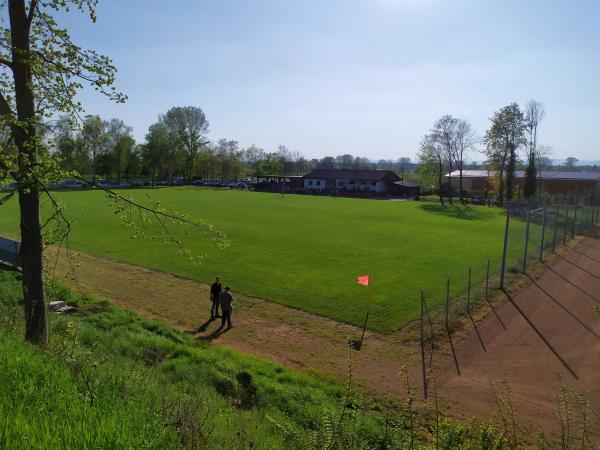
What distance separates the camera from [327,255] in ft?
88.0

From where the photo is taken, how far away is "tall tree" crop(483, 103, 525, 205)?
225ft

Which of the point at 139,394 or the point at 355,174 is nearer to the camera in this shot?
the point at 139,394

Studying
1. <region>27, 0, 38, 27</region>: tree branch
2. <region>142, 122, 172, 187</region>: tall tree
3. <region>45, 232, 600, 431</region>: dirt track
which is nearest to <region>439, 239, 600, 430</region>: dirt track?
<region>45, 232, 600, 431</region>: dirt track

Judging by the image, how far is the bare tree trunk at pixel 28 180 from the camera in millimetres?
6601

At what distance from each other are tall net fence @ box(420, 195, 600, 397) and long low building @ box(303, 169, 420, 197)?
54.7m

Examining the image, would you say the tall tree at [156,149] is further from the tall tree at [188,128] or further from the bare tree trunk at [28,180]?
the bare tree trunk at [28,180]

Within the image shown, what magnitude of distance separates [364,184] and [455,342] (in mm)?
82658

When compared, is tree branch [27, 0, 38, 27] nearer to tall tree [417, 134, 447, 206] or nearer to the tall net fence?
the tall net fence

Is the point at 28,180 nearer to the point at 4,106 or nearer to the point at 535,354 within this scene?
the point at 4,106

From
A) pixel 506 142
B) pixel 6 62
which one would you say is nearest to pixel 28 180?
pixel 6 62

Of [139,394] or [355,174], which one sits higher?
[355,174]

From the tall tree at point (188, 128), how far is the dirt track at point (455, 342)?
101403mm

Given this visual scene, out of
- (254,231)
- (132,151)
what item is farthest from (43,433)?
(132,151)

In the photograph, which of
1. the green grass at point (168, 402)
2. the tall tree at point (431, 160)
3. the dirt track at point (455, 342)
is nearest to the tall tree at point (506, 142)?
the tall tree at point (431, 160)
